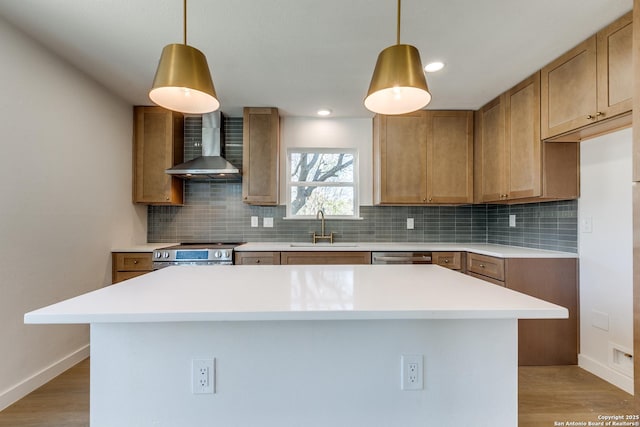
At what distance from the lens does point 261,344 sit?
121 cm

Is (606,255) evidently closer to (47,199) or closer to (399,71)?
(399,71)

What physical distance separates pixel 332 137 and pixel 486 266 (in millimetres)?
2110

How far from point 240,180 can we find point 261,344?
8.54ft

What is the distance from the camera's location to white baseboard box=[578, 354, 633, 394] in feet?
6.88

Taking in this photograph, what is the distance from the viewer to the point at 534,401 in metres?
2.01

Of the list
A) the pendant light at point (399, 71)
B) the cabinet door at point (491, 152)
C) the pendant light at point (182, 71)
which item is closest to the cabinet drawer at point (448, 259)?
the cabinet door at point (491, 152)

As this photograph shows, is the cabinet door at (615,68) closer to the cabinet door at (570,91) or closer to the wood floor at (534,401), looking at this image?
the cabinet door at (570,91)

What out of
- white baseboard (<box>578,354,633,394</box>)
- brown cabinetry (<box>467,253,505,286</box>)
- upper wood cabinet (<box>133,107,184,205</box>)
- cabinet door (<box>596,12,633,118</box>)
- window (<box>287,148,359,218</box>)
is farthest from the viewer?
window (<box>287,148,359,218</box>)

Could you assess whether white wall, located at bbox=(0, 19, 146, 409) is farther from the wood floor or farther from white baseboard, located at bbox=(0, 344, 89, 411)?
the wood floor

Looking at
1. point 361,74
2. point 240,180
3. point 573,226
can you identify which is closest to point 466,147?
point 573,226

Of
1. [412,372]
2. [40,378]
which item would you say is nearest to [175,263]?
[40,378]

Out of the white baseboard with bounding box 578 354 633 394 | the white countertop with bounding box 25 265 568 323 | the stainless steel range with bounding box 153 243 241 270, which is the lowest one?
the white baseboard with bounding box 578 354 633 394

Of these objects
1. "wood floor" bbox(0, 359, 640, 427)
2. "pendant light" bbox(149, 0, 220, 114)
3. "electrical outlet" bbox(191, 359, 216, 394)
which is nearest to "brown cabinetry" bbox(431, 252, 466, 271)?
"wood floor" bbox(0, 359, 640, 427)

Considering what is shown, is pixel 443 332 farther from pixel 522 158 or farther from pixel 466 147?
pixel 466 147
